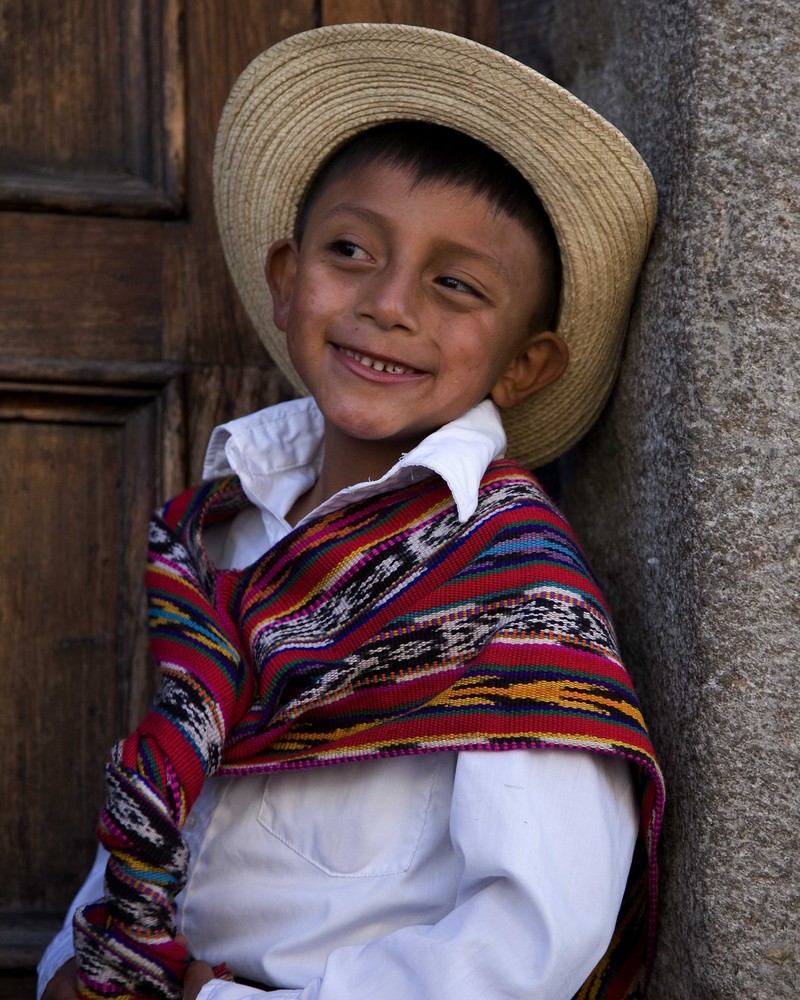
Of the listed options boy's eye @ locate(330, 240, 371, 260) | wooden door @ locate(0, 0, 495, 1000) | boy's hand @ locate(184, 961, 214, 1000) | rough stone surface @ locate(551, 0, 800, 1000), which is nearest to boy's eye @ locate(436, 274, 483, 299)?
boy's eye @ locate(330, 240, 371, 260)

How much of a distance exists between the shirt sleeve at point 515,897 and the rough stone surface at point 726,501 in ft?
0.38

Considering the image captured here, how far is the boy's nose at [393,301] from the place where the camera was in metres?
1.42

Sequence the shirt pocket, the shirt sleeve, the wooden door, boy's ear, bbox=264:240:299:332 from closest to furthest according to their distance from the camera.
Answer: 1. the shirt sleeve
2. the shirt pocket
3. boy's ear, bbox=264:240:299:332
4. the wooden door

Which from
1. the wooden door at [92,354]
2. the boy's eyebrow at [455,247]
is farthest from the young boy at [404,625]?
the wooden door at [92,354]

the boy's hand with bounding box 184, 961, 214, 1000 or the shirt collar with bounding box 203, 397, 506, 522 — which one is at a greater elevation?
the shirt collar with bounding box 203, 397, 506, 522

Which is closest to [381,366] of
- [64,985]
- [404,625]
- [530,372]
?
[530,372]

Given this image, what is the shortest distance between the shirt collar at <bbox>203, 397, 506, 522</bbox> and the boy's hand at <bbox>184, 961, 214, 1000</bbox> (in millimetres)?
564

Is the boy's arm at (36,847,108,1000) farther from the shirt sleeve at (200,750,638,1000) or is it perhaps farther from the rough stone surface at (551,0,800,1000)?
the rough stone surface at (551,0,800,1000)

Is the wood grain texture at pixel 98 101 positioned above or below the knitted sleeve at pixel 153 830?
above

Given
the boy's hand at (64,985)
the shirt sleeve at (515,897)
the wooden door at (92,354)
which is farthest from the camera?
the wooden door at (92,354)

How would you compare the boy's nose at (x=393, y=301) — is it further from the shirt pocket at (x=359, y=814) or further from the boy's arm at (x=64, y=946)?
the boy's arm at (x=64, y=946)

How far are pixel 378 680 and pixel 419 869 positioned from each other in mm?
215

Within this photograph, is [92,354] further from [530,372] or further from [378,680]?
[378,680]

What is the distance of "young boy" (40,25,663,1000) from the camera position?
1.17m
